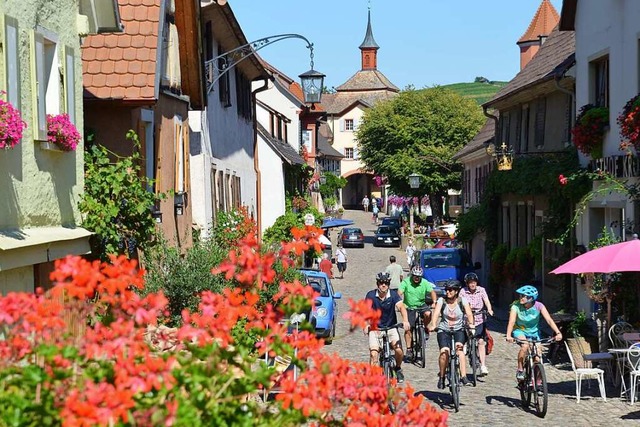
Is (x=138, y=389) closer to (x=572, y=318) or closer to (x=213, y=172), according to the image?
(x=572, y=318)

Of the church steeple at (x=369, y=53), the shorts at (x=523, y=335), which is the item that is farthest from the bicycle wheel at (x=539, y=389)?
the church steeple at (x=369, y=53)

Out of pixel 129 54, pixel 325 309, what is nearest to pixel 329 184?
pixel 325 309

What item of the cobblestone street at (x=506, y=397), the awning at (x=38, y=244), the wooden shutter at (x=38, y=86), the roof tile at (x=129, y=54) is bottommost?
the cobblestone street at (x=506, y=397)

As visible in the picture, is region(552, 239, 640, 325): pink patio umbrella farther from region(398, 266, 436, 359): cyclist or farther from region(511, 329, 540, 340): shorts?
region(398, 266, 436, 359): cyclist

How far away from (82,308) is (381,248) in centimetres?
6692

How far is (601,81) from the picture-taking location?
23188 mm

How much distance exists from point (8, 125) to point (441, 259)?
1013 inches

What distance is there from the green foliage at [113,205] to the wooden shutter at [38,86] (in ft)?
6.37

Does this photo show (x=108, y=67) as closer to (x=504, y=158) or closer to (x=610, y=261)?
(x=610, y=261)

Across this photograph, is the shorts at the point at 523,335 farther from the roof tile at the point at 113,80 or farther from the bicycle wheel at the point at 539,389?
the roof tile at the point at 113,80

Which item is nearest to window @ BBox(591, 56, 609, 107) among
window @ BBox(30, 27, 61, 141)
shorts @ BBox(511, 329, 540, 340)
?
shorts @ BBox(511, 329, 540, 340)

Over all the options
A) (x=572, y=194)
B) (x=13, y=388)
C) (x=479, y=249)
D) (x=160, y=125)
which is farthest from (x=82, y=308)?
(x=479, y=249)

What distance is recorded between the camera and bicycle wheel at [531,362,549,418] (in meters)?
14.5

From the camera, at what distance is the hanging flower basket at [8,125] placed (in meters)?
10.2
